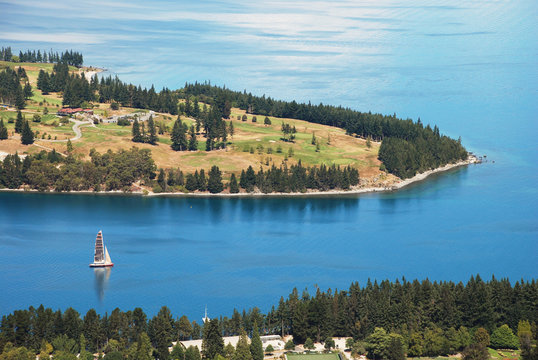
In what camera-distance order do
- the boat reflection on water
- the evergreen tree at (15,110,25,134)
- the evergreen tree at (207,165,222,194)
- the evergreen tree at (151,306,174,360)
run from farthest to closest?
1. the evergreen tree at (15,110,25,134)
2. the evergreen tree at (207,165,222,194)
3. the boat reflection on water
4. the evergreen tree at (151,306,174,360)

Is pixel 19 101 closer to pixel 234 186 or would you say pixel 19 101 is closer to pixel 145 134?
pixel 145 134

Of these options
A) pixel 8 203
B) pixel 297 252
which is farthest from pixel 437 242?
pixel 8 203

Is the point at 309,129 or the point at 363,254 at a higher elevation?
the point at 309,129

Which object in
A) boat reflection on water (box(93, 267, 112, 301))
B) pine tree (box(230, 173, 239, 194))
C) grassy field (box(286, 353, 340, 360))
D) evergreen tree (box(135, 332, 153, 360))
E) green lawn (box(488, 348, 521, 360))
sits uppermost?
pine tree (box(230, 173, 239, 194))

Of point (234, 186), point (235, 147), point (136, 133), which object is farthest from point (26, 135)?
point (234, 186)

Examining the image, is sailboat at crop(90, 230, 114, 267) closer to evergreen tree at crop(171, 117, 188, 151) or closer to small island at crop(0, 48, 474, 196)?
small island at crop(0, 48, 474, 196)

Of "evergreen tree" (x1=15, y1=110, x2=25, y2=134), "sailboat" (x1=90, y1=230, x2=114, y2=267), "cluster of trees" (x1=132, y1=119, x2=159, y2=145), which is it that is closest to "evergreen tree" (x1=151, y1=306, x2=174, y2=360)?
"sailboat" (x1=90, y1=230, x2=114, y2=267)

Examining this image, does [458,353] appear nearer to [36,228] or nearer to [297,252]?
[297,252]

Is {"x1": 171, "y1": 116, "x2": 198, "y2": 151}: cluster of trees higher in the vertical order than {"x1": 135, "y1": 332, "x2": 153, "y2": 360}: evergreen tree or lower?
higher
